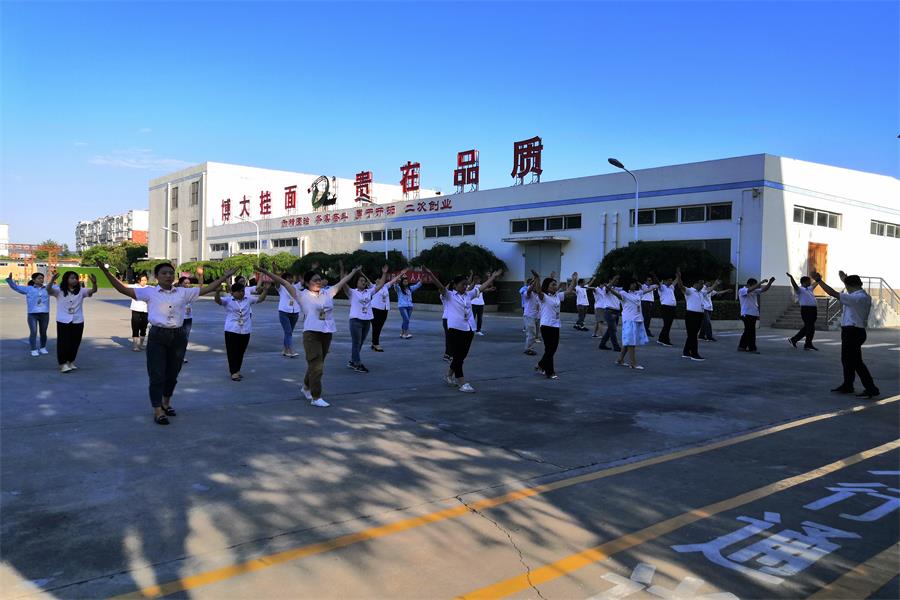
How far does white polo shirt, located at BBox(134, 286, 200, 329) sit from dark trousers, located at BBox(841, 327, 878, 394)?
893 cm

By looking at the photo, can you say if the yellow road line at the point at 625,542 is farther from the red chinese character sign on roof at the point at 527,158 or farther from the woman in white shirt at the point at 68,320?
the red chinese character sign on roof at the point at 527,158

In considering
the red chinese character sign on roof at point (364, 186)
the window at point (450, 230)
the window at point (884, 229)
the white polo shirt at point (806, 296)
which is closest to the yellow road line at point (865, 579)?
the white polo shirt at point (806, 296)

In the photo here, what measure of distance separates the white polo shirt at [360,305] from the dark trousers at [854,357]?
7.55 m

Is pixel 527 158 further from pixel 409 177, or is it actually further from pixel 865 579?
pixel 865 579

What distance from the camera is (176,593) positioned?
3225 mm

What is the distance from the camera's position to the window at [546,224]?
3183 cm

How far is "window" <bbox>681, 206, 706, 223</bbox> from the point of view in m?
26.7

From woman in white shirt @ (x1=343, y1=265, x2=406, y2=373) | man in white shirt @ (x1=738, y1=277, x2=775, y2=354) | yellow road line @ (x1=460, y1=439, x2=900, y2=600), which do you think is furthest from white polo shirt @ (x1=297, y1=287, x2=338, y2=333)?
man in white shirt @ (x1=738, y1=277, x2=775, y2=354)

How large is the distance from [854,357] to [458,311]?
585cm

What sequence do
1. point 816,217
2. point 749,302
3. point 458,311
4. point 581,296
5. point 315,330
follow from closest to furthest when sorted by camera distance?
point 315,330 → point 458,311 → point 749,302 → point 581,296 → point 816,217

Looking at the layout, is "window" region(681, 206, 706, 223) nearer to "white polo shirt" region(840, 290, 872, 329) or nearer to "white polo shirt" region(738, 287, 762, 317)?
"white polo shirt" region(738, 287, 762, 317)

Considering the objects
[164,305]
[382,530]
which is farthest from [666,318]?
[382,530]

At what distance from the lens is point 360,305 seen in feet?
37.3

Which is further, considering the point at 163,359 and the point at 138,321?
the point at 138,321
